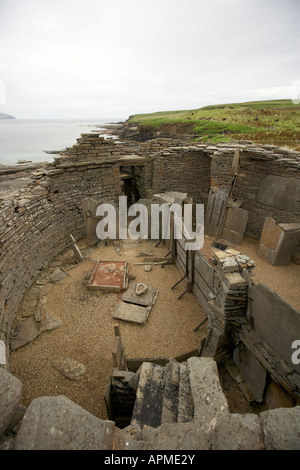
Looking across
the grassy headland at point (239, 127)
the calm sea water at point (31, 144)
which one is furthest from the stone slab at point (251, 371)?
the calm sea water at point (31, 144)

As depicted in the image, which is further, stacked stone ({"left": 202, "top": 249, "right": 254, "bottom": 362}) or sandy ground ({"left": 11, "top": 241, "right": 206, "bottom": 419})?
sandy ground ({"left": 11, "top": 241, "right": 206, "bottom": 419})

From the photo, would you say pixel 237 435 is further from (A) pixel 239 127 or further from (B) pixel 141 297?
(A) pixel 239 127

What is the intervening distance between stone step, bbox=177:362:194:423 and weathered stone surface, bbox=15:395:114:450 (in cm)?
116

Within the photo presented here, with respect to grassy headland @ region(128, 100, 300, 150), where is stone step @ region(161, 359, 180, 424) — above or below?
below

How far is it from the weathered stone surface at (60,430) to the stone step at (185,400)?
45.7 inches

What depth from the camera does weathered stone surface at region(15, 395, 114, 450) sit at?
5.64 feet

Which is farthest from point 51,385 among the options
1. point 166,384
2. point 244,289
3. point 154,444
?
point 244,289

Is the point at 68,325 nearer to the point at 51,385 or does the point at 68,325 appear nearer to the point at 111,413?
the point at 51,385

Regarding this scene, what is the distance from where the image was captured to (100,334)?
241 inches

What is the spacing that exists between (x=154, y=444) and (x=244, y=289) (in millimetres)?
3238

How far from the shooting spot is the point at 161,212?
9.98 metres

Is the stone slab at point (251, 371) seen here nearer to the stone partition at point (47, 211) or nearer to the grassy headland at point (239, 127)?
the stone partition at point (47, 211)

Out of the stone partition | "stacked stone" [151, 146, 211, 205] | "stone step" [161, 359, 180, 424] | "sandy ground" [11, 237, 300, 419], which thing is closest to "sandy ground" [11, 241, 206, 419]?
"sandy ground" [11, 237, 300, 419]

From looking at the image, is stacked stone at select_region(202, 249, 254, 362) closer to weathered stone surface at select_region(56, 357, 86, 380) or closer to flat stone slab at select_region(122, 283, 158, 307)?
flat stone slab at select_region(122, 283, 158, 307)
